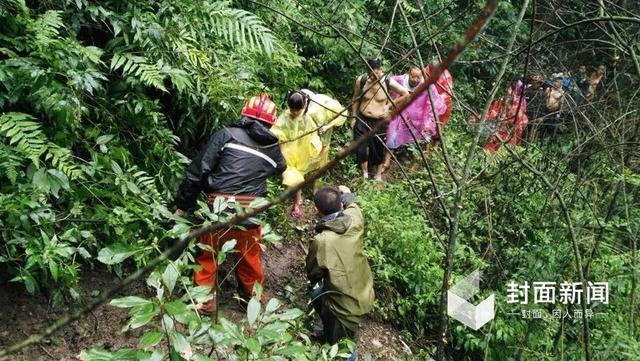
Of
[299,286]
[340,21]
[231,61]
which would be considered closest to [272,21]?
[340,21]

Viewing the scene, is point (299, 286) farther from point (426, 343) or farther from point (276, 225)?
point (426, 343)

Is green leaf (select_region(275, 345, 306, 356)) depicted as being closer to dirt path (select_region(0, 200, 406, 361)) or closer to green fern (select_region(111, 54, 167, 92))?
dirt path (select_region(0, 200, 406, 361))

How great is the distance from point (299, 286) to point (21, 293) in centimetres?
246

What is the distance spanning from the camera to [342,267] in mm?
4020

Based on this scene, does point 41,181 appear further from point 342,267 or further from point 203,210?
point 342,267

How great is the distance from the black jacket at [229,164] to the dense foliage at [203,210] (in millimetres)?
292

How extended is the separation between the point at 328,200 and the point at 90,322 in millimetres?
1964

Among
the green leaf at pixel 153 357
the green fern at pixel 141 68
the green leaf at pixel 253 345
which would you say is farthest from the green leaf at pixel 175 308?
the green fern at pixel 141 68

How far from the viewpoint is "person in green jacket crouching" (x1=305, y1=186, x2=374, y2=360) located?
400 cm

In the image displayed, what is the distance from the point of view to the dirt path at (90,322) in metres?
3.48

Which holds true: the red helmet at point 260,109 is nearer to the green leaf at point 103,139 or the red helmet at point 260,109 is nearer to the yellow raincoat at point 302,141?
the green leaf at point 103,139

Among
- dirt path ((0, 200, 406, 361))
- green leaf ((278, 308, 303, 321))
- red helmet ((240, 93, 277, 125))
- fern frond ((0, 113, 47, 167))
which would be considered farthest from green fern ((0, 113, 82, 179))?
green leaf ((278, 308, 303, 321))

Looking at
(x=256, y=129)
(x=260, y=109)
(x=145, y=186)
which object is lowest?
(x=145, y=186)

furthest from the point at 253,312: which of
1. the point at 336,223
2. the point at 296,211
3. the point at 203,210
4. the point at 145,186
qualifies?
the point at 296,211
